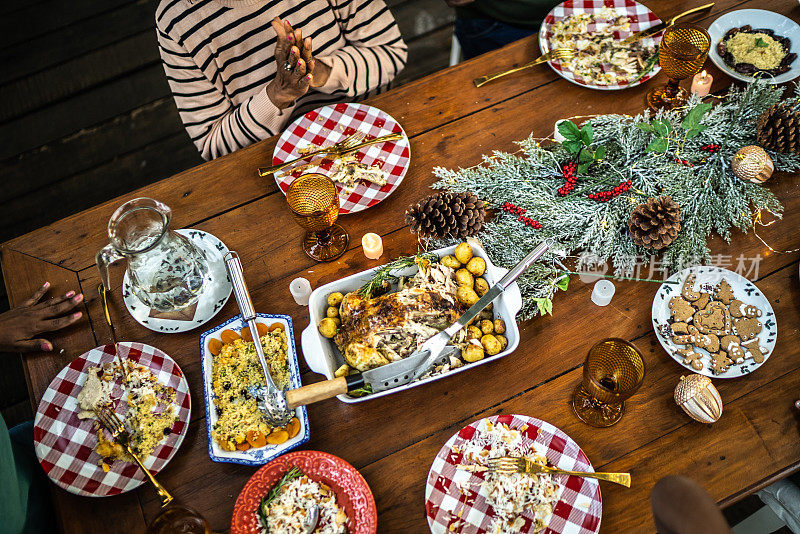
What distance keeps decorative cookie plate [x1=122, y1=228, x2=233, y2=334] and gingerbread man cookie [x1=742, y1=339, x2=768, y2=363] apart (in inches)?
45.0

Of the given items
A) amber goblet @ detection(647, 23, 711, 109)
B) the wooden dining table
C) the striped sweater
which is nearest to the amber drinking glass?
the wooden dining table

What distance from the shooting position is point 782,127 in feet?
4.22

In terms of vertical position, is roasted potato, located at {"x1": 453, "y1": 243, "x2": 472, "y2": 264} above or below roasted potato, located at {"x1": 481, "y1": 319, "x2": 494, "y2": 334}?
above

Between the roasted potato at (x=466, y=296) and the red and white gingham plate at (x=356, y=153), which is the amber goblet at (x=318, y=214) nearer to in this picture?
the red and white gingham plate at (x=356, y=153)

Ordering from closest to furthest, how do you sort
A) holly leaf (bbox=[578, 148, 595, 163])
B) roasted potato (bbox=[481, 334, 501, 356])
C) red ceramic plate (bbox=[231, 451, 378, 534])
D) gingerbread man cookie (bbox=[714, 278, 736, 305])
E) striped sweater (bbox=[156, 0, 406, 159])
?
1. red ceramic plate (bbox=[231, 451, 378, 534])
2. roasted potato (bbox=[481, 334, 501, 356])
3. gingerbread man cookie (bbox=[714, 278, 736, 305])
4. holly leaf (bbox=[578, 148, 595, 163])
5. striped sweater (bbox=[156, 0, 406, 159])

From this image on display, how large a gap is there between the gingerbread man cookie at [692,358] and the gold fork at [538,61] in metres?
0.85

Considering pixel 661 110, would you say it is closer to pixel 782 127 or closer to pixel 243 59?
pixel 782 127

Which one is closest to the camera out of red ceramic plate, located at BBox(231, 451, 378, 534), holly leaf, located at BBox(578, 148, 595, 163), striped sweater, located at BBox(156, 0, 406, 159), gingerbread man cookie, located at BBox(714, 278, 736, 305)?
red ceramic plate, located at BBox(231, 451, 378, 534)

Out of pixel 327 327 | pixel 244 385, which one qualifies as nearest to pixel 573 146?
pixel 327 327

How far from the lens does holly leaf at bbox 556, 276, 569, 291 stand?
1.22 metres

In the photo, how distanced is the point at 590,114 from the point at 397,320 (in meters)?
0.82

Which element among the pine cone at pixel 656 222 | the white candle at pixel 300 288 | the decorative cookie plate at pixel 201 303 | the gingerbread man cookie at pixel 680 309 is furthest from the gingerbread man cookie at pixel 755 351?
the decorative cookie plate at pixel 201 303

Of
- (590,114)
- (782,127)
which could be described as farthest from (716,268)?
(590,114)

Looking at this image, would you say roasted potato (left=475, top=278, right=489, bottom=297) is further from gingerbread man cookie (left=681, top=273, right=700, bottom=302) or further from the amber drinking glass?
gingerbread man cookie (left=681, top=273, right=700, bottom=302)
